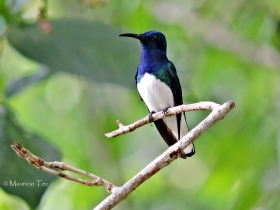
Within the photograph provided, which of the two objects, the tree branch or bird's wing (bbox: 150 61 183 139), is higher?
bird's wing (bbox: 150 61 183 139)

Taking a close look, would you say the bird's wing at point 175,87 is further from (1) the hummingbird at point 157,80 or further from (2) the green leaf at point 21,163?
(2) the green leaf at point 21,163

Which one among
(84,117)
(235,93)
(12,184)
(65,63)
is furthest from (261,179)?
(84,117)

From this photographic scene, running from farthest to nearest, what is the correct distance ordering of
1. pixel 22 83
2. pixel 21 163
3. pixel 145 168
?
1. pixel 22 83
2. pixel 21 163
3. pixel 145 168

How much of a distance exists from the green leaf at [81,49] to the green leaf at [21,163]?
27cm

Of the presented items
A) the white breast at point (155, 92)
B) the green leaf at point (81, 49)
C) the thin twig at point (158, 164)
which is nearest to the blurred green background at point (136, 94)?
the green leaf at point (81, 49)

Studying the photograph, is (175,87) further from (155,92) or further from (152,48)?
(152,48)

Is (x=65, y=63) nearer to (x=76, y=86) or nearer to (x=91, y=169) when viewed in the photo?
(x=91, y=169)

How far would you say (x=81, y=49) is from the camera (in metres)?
2.34

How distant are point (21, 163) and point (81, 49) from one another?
635mm

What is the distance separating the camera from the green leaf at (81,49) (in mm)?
2184

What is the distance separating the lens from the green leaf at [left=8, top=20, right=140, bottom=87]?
Answer: 2184mm

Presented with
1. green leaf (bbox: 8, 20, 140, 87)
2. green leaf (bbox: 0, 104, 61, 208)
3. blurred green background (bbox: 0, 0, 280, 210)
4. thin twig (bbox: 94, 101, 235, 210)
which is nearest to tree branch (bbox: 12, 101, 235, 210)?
thin twig (bbox: 94, 101, 235, 210)

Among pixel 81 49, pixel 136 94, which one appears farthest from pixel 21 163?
pixel 136 94

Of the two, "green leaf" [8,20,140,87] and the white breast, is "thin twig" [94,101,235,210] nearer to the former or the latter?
"green leaf" [8,20,140,87]
